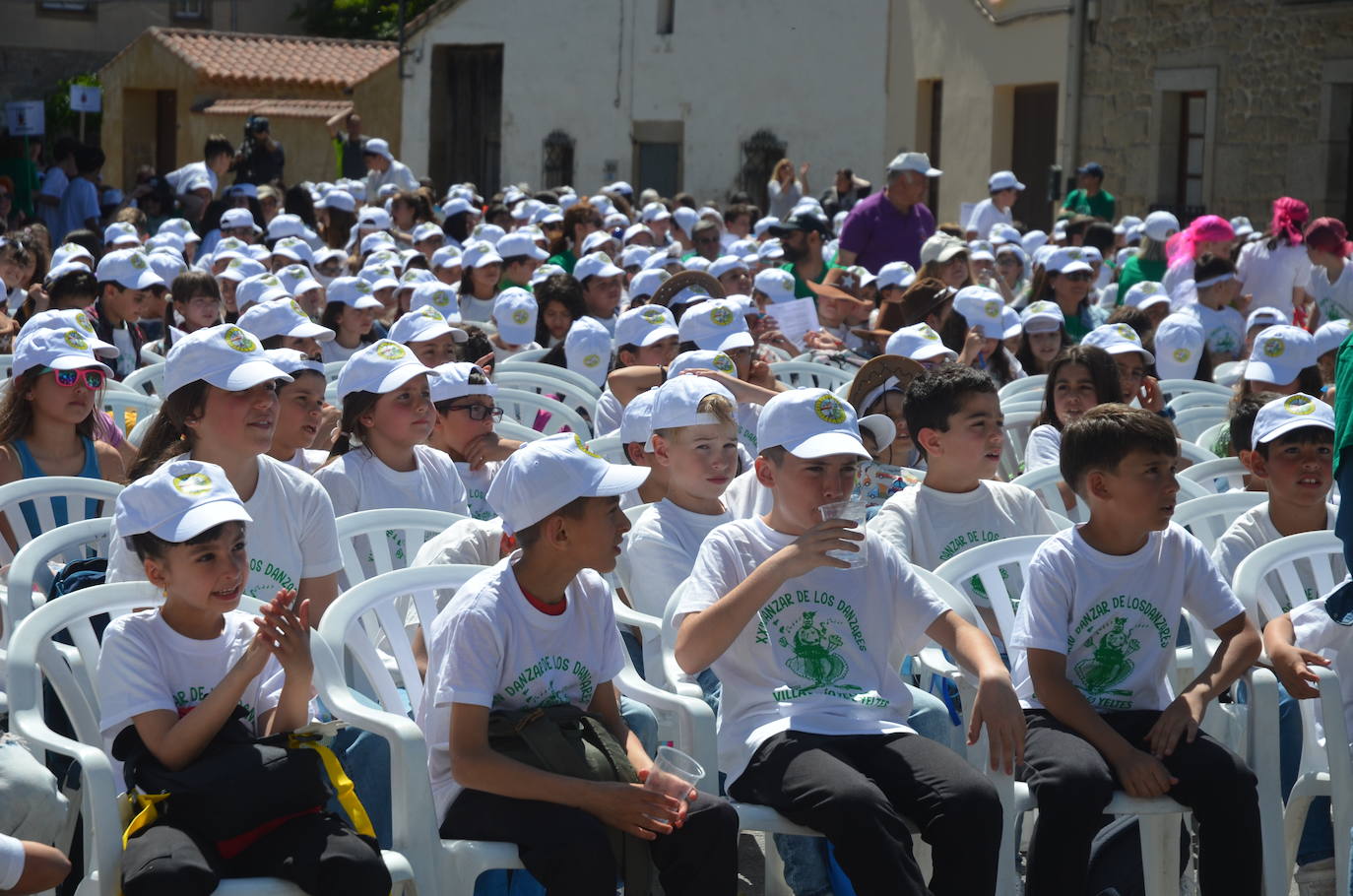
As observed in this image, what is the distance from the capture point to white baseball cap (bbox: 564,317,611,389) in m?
8.04

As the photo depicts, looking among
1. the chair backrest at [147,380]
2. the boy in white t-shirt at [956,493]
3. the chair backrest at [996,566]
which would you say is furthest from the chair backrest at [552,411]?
the chair backrest at [996,566]

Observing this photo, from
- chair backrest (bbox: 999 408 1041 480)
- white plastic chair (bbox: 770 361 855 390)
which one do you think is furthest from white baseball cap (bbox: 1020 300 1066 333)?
chair backrest (bbox: 999 408 1041 480)

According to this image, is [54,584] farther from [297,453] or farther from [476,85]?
[476,85]

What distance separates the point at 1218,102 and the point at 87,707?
20.9 metres

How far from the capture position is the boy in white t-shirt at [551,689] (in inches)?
132

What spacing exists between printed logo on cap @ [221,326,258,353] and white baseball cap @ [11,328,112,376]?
0.71 m

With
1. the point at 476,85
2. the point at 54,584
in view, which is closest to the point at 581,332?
the point at 54,584

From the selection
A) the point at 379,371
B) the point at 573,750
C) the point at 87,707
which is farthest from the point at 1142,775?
the point at 379,371

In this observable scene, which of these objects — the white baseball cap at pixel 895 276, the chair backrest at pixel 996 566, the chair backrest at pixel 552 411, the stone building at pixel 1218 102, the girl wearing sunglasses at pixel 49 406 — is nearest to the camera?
the chair backrest at pixel 996 566

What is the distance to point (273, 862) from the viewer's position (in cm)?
321

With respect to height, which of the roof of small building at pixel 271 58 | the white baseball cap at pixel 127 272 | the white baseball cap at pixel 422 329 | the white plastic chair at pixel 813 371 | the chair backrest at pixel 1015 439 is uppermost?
the roof of small building at pixel 271 58

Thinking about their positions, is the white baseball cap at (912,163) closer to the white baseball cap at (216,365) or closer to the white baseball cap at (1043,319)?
the white baseball cap at (1043,319)

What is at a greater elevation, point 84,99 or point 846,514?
point 84,99

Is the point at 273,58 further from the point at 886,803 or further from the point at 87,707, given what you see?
the point at 886,803
